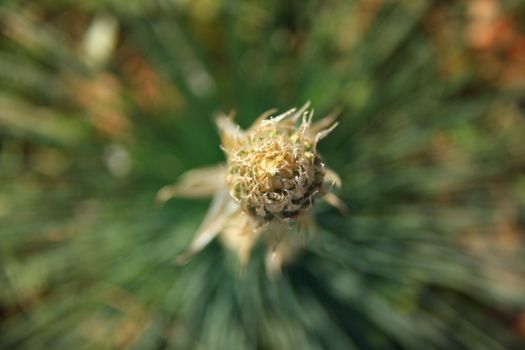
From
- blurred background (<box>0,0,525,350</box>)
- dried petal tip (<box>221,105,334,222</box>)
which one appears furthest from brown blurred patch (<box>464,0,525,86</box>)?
dried petal tip (<box>221,105,334,222</box>)

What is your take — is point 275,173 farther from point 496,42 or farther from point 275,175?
point 496,42

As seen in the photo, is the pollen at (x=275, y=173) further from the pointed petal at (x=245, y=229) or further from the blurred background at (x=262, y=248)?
the blurred background at (x=262, y=248)

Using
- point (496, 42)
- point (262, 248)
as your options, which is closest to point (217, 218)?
point (262, 248)

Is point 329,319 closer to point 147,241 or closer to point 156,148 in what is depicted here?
point 147,241

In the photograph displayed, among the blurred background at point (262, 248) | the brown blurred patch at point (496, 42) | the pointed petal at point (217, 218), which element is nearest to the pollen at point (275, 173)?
the pointed petal at point (217, 218)

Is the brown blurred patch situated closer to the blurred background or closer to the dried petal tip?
the blurred background

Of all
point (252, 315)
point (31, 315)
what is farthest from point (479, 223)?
point (31, 315)
